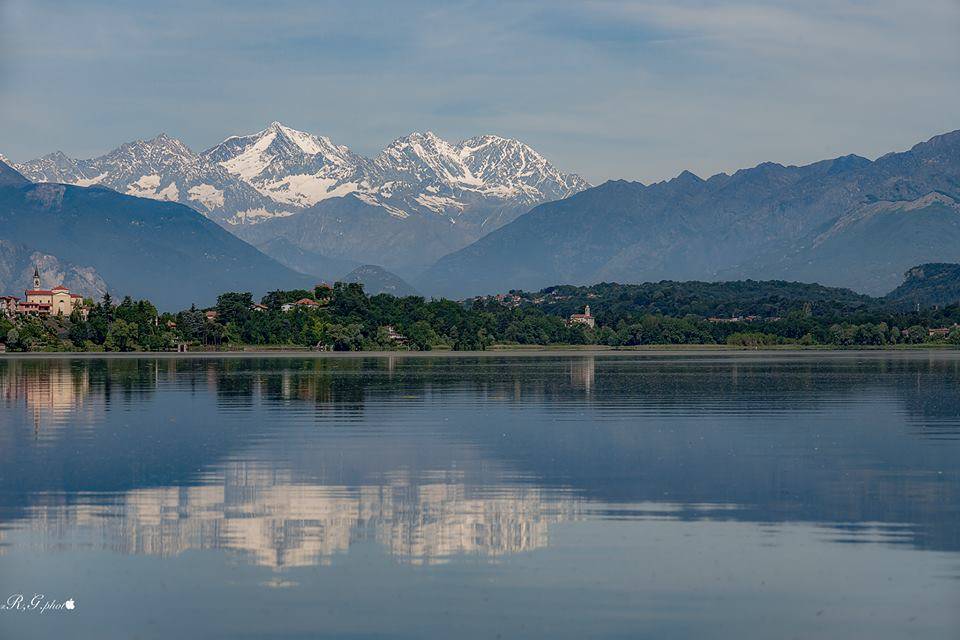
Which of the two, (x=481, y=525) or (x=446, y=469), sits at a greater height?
(x=446, y=469)

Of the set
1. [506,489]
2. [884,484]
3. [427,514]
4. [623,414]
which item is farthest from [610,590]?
[623,414]

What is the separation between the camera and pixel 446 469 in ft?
145

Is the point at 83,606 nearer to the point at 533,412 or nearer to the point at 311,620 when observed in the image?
the point at 311,620

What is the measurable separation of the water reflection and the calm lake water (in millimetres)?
159

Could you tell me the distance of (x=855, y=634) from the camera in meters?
24.0

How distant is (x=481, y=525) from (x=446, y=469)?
Answer: 36.1 feet

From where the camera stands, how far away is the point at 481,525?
3338 cm

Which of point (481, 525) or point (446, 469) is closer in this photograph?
point (481, 525)

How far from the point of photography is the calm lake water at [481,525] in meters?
25.2

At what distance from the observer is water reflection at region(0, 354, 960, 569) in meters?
32.7

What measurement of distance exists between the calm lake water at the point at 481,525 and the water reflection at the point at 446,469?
0.16 metres

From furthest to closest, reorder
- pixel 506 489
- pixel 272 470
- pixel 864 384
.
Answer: pixel 864 384
pixel 272 470
pixel 506 489

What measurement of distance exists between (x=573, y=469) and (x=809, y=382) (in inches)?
2603

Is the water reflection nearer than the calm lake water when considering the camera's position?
No
